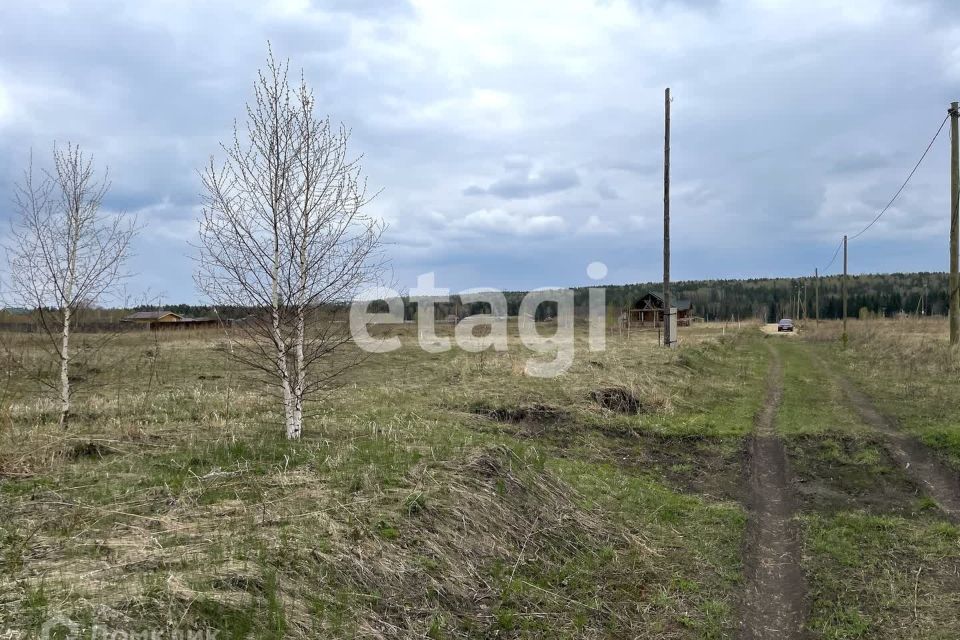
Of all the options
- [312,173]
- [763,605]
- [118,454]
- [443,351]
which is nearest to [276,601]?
[763,605]

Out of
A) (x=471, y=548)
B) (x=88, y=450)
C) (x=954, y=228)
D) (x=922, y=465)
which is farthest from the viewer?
(x=954, y=228)

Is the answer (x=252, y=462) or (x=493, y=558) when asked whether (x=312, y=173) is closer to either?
(x=252, y=462)

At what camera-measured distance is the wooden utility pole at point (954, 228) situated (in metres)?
19.9

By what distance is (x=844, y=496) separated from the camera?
7.53m

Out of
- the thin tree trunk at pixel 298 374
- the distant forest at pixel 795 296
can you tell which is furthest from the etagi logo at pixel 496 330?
the distant forest at pixel 795 296

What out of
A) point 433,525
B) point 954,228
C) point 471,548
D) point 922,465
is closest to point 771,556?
point 471,548

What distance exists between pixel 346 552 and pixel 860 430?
9.88m

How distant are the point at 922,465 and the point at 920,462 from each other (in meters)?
0.17

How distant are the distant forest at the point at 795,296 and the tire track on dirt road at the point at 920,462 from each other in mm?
56317

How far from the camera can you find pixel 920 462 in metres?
8.82

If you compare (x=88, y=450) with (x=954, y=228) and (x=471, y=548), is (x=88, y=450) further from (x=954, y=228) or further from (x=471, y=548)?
(x=954, y=228)

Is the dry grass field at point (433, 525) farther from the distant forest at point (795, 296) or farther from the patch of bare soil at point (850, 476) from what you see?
the distant forest at point (795, 296)

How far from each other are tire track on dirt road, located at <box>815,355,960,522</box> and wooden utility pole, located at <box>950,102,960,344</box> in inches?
393

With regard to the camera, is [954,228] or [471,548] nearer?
[471,548]
